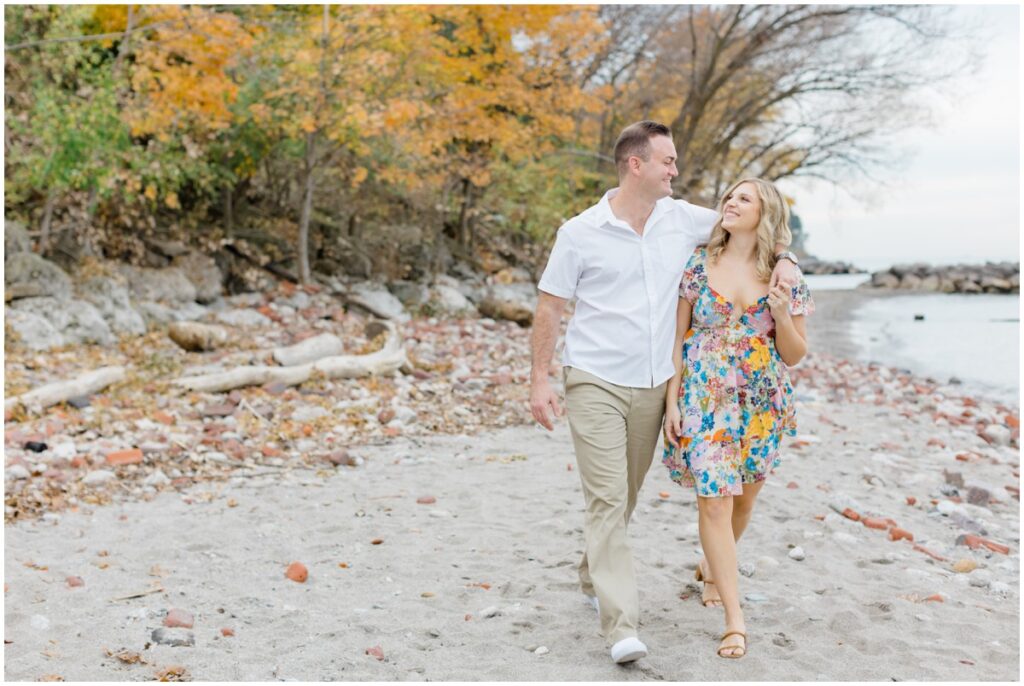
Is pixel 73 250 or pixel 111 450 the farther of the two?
pixel 73 250

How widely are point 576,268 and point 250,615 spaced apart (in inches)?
88.0

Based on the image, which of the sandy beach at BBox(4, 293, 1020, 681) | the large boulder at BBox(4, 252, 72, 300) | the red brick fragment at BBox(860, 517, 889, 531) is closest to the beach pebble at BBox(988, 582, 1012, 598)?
the sandy beach at BBox(4, 293, 1020, 681)

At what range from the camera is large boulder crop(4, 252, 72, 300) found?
12336 mm

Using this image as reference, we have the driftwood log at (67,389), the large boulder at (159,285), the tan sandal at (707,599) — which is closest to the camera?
the tan sandal at (707,599)

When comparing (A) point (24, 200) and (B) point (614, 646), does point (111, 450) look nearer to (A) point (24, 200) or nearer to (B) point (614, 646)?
(B) point (614, 646)

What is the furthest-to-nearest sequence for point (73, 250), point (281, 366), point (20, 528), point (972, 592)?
point (73, 250) < point (281, 366) < point (20, 528) < point (972, 592)

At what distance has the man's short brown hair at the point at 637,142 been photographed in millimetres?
4027

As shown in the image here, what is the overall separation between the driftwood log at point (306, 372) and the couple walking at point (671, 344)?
20.3 ft

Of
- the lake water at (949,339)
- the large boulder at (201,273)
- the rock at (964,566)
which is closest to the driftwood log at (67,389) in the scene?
the large boulder at (201,273)

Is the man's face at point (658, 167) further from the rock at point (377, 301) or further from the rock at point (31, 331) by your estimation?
the rock at point (377, 301)

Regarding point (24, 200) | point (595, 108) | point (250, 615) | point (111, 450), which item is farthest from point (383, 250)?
point (250, 615)

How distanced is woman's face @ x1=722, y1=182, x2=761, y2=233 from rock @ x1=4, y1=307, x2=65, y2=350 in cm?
963

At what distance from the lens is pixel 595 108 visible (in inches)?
707

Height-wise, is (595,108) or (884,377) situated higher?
(595,108)
